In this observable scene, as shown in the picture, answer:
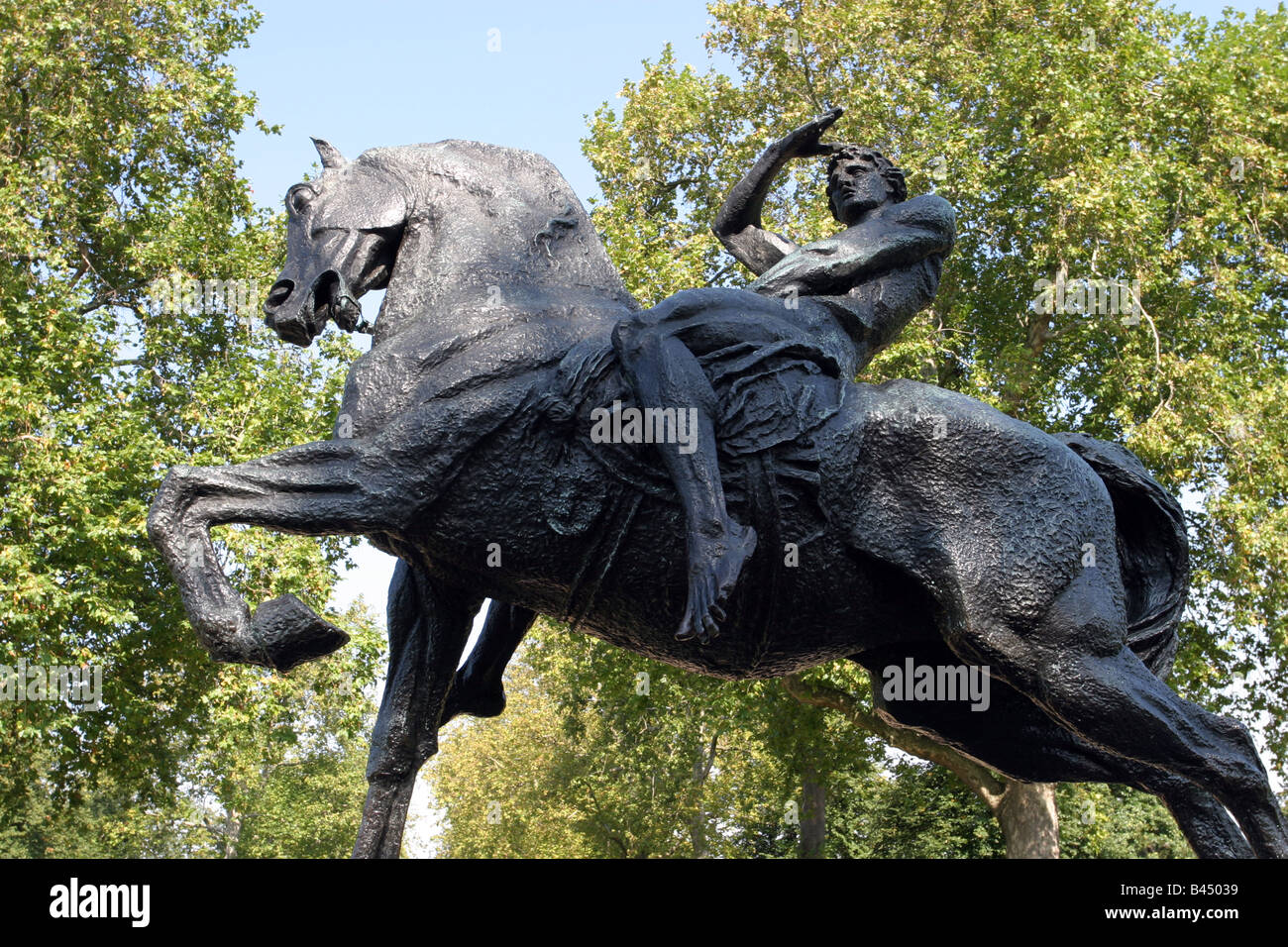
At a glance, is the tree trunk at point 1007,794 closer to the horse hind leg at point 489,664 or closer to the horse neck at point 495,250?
the horse hind leg at point 489,664

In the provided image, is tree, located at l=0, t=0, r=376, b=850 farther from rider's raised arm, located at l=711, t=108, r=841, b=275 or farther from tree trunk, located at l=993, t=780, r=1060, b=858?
rider's raised arm, located at l=711, t=108, r=841, b=275

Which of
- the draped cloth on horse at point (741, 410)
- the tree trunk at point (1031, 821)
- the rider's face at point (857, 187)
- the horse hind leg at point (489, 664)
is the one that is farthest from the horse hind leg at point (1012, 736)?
the tree trunk at point (1031, 821)

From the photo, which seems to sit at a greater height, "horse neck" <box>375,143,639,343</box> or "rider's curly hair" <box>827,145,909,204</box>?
"rider's curly hair" <box>827,145,909,204</box>

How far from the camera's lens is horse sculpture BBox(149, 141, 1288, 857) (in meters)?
3.52

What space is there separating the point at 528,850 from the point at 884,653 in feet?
83.6

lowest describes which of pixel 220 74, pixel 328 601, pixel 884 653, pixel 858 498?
pixel 884 653

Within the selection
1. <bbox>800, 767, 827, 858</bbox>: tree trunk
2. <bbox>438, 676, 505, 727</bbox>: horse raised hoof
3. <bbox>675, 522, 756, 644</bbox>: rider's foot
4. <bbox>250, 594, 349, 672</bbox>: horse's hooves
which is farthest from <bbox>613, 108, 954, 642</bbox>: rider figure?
<bbox>800, 767, 827, 858</bbox>: tree trunk

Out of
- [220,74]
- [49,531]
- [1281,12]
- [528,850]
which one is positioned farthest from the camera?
[528,850]

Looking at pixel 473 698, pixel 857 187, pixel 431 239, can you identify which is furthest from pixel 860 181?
pixel 473 698

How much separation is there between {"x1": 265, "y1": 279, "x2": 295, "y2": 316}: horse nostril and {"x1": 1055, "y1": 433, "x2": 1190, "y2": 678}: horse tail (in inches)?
96.1

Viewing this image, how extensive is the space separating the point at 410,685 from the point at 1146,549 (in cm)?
240

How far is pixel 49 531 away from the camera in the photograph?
14.4m
